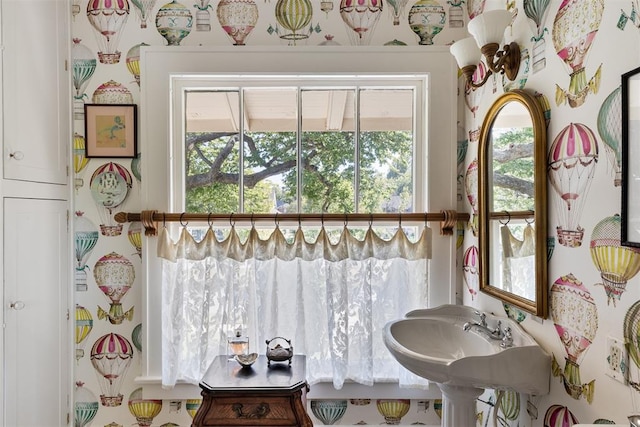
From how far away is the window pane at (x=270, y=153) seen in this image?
197cm

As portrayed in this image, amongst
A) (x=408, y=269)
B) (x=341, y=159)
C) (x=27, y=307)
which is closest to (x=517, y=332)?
(x=408, y=269)

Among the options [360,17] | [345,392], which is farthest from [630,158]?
[345,392]

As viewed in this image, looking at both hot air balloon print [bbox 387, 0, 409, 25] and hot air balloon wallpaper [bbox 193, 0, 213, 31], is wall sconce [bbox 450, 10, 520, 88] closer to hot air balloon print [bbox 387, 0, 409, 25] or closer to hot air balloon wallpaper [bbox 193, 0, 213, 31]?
hot air balloon print [bbox 387, 0, 409, 25]

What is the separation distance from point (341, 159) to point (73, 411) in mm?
1883

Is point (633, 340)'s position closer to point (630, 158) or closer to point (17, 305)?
point (630, 158)

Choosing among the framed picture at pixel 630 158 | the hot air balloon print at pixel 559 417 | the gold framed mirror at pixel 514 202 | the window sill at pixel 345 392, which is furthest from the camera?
the window sill at pixel 345 392

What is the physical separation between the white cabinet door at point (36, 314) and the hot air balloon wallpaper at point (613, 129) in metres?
2.08

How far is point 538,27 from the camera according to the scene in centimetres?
135

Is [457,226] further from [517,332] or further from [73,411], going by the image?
[73,411]

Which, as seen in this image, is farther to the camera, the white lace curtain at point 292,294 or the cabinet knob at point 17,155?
the white lace curtain at point 292,294

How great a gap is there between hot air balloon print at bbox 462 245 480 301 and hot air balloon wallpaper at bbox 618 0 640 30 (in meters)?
1.03

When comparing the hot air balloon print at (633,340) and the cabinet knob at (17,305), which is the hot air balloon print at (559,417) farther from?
the cabinet knob at (17,305)

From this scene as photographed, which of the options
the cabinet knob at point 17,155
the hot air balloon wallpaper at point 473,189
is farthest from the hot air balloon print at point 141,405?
the hot air balloon wallpaper at point 473,189

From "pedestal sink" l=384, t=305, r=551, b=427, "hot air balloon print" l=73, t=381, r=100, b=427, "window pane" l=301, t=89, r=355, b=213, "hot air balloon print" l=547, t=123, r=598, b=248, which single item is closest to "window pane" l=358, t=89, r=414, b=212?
"window pane" l=301, t=89, r=355, b=213
